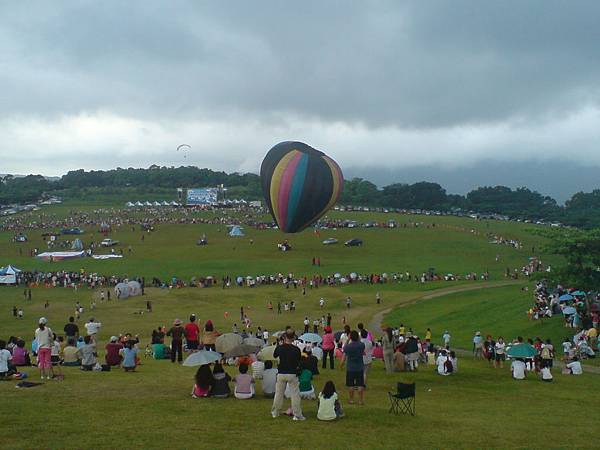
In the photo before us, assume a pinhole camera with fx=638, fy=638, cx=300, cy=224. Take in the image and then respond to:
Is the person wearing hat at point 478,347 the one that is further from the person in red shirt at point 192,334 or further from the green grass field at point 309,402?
the person in red shirt at point 192,334

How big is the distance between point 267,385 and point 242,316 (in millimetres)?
27177

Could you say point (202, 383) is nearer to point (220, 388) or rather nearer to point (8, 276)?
point (220, 388)

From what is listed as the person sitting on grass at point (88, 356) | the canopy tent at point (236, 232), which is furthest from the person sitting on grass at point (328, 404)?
the canopy tent at point (236, 232)

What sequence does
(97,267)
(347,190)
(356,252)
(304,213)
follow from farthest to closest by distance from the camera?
(347,190)
(356,252)
(97,267)
(304,213)

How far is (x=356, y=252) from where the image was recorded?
75.2 meters

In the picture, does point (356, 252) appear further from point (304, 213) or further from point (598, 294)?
point (598, 294)

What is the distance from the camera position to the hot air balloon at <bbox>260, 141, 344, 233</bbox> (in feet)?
148

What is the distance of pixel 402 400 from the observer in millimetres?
13789

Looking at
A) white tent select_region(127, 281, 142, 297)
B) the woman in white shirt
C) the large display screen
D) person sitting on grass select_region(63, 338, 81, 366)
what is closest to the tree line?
the large display screen

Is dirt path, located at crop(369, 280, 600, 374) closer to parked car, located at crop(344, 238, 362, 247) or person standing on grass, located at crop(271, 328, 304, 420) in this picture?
person standing on grass, located at crop(271, 328, 304, 420)

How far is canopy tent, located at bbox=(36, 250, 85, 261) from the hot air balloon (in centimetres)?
3164

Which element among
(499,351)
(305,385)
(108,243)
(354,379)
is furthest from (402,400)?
(108,243)

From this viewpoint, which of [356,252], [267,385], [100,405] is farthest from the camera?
[356,252]

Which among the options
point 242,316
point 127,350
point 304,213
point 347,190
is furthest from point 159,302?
point 347,190
